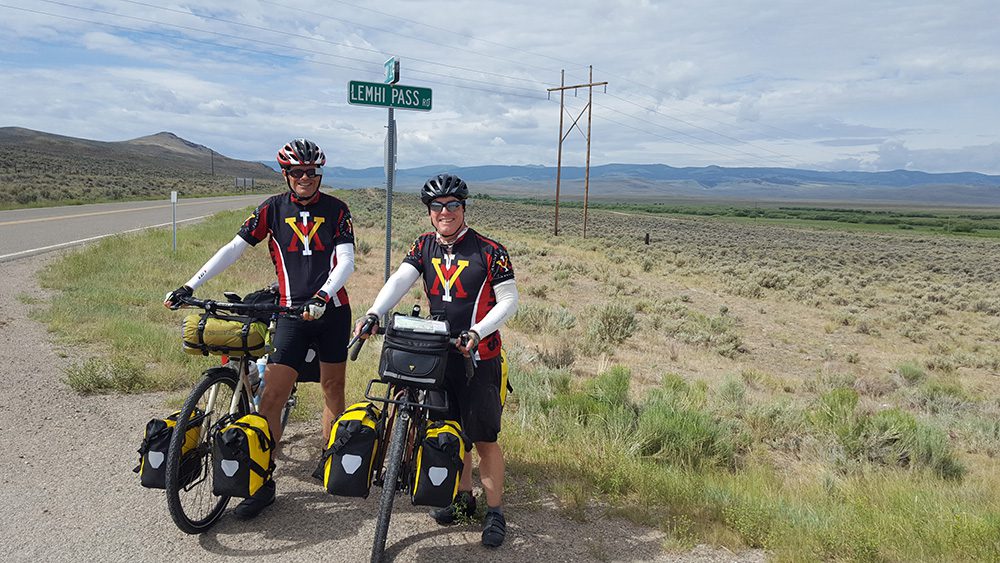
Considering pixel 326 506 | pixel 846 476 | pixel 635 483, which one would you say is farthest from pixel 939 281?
pixel 326 506

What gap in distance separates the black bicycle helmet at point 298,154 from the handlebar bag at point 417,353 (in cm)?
140

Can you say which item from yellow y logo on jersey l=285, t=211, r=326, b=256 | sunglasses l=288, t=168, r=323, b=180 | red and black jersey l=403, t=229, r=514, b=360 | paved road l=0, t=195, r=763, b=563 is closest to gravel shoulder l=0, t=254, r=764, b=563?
paved road l=0, t=195, r=763, b=563

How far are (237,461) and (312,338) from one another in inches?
35.0

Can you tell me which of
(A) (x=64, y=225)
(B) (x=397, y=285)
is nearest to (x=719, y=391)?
(B) (x=397, y=285)

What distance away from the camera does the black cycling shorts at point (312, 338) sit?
387cm

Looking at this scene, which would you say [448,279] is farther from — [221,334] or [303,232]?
[221,334]

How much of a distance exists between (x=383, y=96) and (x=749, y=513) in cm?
472

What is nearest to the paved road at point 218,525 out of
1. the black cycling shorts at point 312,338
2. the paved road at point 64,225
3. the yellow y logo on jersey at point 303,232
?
the black cycling shorts at point 312,338

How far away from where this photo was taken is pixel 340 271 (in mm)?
3928

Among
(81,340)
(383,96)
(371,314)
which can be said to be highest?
(383,96)

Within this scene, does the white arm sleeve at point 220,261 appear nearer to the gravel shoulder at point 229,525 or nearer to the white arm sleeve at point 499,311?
the gravel shoulder at point 229,525

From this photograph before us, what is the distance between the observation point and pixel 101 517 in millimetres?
3705

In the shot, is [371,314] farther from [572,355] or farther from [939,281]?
[939,281]

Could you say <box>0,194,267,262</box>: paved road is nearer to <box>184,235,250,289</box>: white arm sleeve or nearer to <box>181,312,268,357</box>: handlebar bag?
<box>184,235,250,289</box>: white arm sleeve
